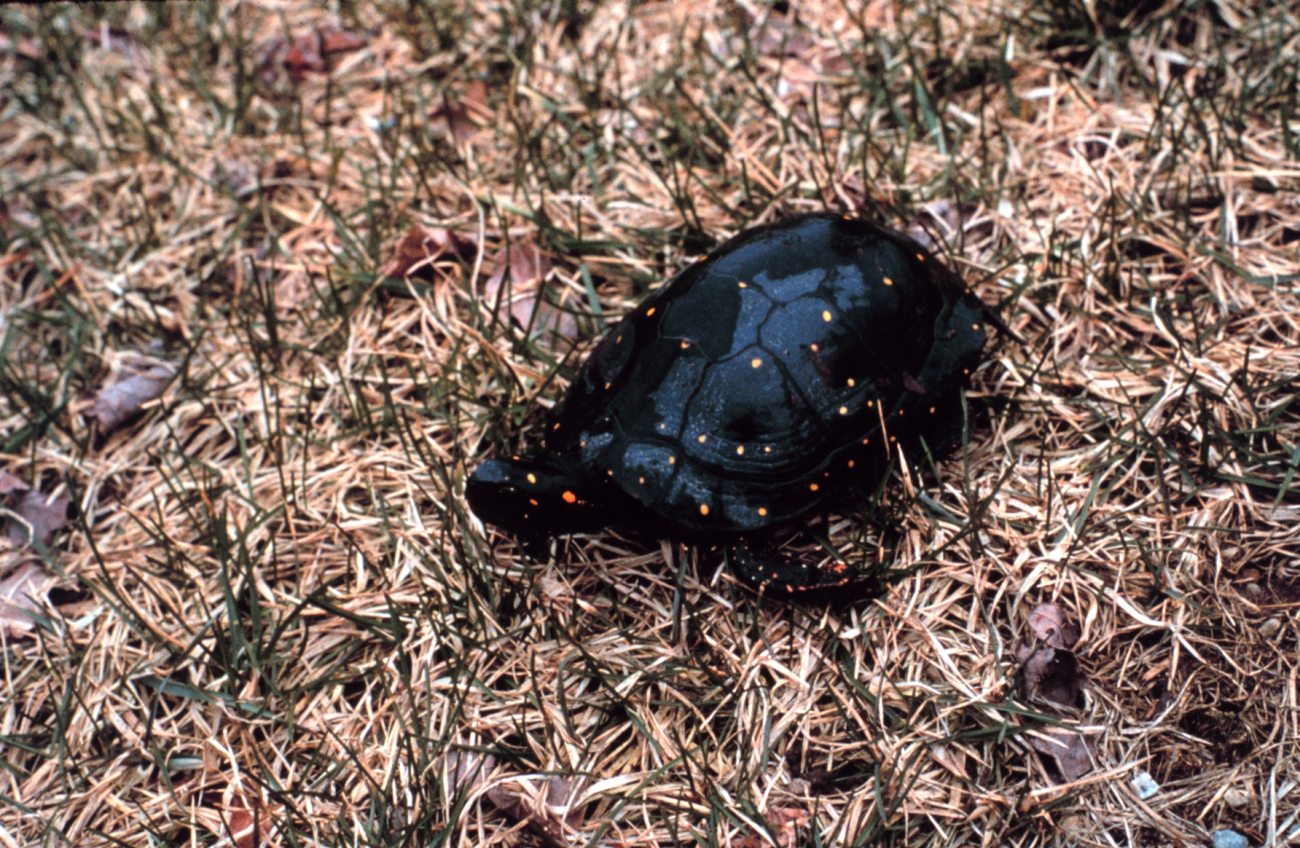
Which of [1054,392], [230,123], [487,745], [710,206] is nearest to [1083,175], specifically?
[1054,392]

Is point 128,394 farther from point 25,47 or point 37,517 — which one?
point 25,47

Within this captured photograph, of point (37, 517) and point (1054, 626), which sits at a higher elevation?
point (1054, 626)

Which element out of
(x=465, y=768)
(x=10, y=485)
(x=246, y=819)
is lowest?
(x=246, y=819)

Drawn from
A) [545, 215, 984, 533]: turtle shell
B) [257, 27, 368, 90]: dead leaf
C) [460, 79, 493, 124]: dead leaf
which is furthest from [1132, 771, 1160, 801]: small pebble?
[257, 27, 368, 90]: dead leaf

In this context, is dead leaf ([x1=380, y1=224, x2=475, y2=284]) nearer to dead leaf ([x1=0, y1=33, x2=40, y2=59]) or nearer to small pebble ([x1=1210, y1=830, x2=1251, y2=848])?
dead leaf ([x1=0, y1=33, x2=40, y2=59])

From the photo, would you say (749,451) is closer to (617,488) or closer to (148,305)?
(617,488)

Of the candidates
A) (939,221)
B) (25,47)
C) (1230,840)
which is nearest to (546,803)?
(1230,840)

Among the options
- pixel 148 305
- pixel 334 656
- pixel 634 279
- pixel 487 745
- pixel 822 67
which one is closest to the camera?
pixel 487 745
